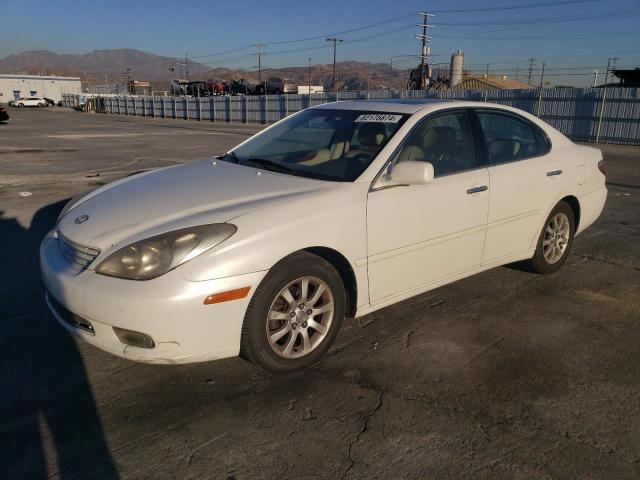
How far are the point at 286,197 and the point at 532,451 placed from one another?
1.81 metres

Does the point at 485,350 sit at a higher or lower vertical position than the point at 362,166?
lower

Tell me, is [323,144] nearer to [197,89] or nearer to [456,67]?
[456,67]

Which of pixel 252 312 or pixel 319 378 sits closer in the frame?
pixel 252 312

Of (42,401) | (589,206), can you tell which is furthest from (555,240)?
(42,401)

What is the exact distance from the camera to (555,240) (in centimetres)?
468

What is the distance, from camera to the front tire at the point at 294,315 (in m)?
2.79

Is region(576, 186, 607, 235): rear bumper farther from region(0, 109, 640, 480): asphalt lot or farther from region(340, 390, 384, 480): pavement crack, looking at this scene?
region(340, 390, 384, 480): pavement crack

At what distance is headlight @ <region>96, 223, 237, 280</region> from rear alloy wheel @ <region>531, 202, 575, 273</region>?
3.02m

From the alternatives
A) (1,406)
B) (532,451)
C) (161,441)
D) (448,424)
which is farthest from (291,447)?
(1,406)

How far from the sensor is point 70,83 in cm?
10519

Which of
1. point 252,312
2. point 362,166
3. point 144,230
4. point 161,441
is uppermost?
point 362,166

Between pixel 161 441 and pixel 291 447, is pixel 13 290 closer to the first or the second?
pixel 161 441

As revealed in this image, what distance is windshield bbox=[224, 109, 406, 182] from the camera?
350 centimetres

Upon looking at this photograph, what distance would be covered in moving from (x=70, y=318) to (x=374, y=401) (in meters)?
A: 1.71
